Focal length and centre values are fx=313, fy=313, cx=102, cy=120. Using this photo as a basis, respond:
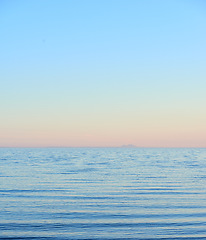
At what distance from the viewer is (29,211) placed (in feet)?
53.5

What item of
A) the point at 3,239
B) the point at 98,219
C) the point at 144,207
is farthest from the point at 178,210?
the point at 3,239

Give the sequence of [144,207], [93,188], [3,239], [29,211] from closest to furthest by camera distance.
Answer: [3,239], [29,211], [144,207], [93,188]

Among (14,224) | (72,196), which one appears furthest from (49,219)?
(72,196)

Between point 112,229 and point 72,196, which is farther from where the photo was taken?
point 72,196

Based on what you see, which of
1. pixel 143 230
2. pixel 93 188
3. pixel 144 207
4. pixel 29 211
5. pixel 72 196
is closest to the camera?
pixel 143 230

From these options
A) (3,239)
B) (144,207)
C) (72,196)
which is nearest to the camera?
(3,239)

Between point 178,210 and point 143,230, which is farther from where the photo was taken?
point 178,210

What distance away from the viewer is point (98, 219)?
589 inches

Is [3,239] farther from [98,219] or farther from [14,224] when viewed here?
[98,219]

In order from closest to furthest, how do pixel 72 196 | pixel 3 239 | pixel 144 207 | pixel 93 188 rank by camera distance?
1. pixel 3 239
2. pixel 144 207
3. pixel 72 196
4. pixel 93 188

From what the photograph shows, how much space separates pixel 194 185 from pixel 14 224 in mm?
16706

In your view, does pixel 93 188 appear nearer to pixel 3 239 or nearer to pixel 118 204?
pixel 118 204

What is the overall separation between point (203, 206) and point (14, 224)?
33.9 ft

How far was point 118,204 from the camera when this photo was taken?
60.1 feet
